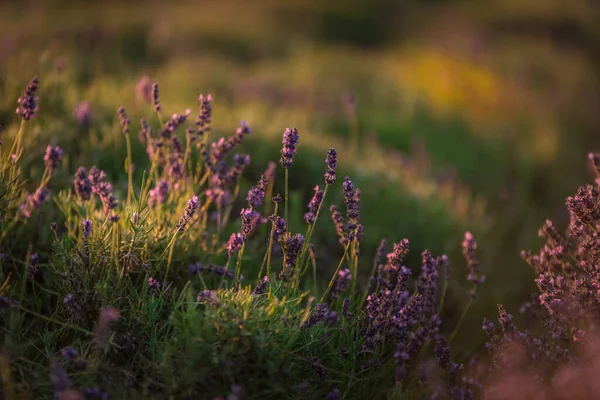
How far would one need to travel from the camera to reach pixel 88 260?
217 cm

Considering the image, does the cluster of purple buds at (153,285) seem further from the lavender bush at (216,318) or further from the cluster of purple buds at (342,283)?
the cluster of purple buds at (342,283)

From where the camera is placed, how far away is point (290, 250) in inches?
87.0

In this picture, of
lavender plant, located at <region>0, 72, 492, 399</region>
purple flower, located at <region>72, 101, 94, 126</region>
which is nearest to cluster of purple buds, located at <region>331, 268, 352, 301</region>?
lavender plant, located at <region>0, 72, 492, 399</region>

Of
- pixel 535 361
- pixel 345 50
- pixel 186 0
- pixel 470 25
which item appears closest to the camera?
pixel 535 361

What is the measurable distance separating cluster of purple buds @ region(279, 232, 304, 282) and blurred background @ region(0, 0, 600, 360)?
4.00ft

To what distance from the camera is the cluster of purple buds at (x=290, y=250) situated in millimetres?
2197

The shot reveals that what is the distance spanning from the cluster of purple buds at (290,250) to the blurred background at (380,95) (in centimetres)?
122

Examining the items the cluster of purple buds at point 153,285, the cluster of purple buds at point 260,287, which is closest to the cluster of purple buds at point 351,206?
the cluster of purple buds at point 260,287

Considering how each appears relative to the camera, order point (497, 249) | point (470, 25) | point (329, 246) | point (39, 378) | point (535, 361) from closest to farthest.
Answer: point (39, 378), point (535, 361), point (329, 246), point (497, 249), point (470, 25)

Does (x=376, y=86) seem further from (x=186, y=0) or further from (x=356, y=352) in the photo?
(x=186, y=0)

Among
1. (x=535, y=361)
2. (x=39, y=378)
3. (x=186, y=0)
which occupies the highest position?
(x=186, y=0)

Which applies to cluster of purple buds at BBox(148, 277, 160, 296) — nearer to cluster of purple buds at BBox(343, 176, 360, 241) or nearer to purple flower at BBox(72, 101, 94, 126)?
cluster of purple buds at BBox(343, 176, 360, 241)

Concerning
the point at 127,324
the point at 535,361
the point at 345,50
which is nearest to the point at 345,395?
the point at 535,361

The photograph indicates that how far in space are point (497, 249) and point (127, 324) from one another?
349 centimetres
